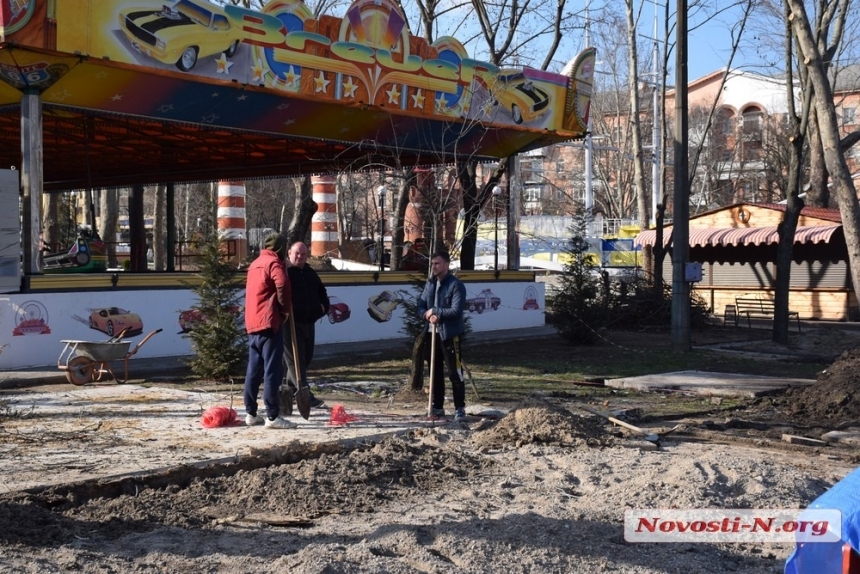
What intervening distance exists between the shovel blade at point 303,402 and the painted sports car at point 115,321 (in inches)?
256

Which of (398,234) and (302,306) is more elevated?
(398,234)

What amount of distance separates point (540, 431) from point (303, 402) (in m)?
2.41

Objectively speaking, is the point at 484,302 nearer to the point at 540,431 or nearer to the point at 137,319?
the point at 137,319

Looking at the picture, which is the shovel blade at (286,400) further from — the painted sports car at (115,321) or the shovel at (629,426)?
the painted sports car at (115,321)

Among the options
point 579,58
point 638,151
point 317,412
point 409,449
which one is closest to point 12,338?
point 317,412

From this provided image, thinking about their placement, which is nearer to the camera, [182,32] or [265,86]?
[182,32]

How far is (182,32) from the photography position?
15875 mm

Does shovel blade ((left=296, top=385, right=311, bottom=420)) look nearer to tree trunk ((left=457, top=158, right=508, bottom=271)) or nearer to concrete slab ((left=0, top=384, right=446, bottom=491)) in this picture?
concrete slab ((left=0, top=384, right=446, bottom=491))

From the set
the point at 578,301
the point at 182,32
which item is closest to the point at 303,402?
the point at 182,32

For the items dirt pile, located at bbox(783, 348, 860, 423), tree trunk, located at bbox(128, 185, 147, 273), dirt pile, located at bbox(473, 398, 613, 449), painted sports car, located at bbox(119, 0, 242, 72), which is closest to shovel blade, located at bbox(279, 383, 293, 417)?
dirt pile, located at bbox(473, 398, 613, 449)

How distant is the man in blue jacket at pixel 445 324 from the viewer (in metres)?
10.3

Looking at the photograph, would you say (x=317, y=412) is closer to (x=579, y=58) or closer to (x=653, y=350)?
(x=653, y=350)

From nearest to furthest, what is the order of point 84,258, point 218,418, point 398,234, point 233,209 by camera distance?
point 218,418, point 84,258, point 398,234, point 233,209

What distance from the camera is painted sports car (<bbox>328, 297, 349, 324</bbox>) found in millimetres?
19141
